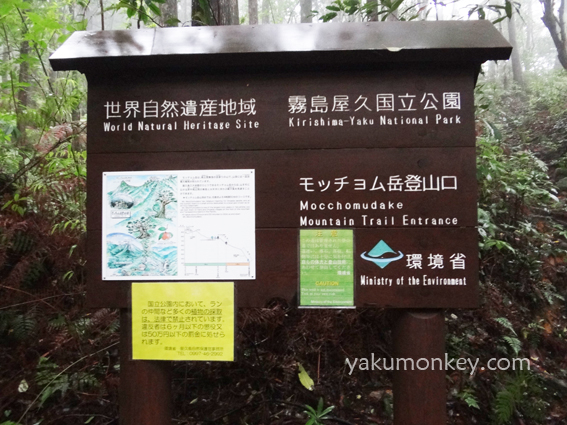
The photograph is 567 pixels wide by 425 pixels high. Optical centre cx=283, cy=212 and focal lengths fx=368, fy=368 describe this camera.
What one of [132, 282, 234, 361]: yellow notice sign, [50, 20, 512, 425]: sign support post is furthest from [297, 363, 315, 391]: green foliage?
[132, 282, 234, 361]: yellow notice sign

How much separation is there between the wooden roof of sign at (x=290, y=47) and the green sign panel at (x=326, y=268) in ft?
3.01

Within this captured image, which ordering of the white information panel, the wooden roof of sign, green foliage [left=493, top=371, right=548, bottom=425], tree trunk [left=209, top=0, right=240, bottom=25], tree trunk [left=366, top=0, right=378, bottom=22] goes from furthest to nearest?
tree trunk [left=209, top=0, right=240, bottom=25]
tree trunk [left=366, top=0, right=378, bottom=22]
green foliage [left=493, top=371, right=548, bottom=425]
the white information panel
the wooden roof of sign

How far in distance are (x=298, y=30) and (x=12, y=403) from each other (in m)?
3.27

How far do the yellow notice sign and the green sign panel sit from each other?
416 millimetres

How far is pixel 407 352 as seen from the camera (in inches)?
78.9

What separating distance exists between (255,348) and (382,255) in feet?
5.20

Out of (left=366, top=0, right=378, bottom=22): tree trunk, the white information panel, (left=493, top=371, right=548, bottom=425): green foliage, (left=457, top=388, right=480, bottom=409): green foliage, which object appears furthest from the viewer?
(left=366, top=0, right=378, bottom=22): tree trunk

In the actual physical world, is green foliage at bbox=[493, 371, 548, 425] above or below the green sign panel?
below

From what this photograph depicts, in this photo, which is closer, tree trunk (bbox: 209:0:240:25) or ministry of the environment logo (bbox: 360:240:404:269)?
ministry of the environment logo (bbox: 360:240:404:269)

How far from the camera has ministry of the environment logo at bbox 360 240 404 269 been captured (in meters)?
1.93

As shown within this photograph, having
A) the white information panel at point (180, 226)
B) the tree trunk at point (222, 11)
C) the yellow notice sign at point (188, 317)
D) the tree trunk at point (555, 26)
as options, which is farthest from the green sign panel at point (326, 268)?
the tree trunk at point (555, 26)

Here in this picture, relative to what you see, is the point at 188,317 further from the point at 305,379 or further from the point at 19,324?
the point at 19,324

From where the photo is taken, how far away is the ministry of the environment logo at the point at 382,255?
1.93m

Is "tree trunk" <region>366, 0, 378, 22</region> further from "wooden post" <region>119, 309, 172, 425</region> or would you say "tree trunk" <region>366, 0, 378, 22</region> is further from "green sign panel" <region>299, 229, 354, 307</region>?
"wooden post" <region>119, 309, 172, 425</region>
